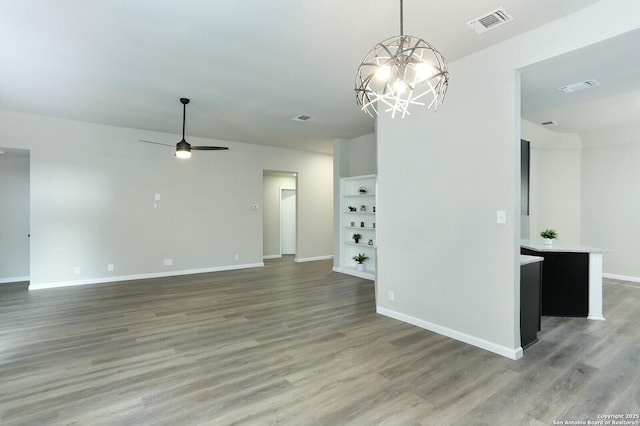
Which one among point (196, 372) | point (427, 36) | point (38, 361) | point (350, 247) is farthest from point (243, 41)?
point (350, 247)

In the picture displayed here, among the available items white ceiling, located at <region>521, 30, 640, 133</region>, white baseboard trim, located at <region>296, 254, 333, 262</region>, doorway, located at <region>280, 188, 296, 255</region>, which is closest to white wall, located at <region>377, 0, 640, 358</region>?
white ceiling, located at <region>521, 30, 640, 133</region>

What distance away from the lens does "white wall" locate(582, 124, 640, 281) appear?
19.7 ft

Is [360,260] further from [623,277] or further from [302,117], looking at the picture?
[623,277]

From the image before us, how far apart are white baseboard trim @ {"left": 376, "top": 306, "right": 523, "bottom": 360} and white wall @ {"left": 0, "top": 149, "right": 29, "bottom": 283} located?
7046 millimetres

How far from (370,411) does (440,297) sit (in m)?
1.74

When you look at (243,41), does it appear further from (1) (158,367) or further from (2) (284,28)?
(1) (158,367)

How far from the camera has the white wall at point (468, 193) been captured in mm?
2883

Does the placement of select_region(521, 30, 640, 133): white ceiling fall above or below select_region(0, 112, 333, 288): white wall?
above

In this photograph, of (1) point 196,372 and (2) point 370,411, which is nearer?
(2) point 370,411

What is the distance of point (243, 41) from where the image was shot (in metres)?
3.02

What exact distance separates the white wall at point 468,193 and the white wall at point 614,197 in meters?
4.58

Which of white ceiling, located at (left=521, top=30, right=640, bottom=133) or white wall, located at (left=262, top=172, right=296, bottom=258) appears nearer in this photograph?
white ceiling, located at (left=521, top=30, right=640, bottom=133)

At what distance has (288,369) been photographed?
2.77 metres

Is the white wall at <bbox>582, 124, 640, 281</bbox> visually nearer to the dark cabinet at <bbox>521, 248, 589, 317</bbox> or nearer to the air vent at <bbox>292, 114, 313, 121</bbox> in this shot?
the dark cabinet at <bbox>521, 248, 589, 317</bbox>
